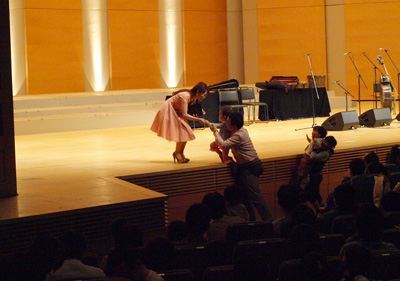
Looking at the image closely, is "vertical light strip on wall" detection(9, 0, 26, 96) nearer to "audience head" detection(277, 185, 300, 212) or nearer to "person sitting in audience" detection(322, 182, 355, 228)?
"audience head" detection(277, 185, 300, 212)

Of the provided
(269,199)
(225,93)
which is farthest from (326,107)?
(269,199)

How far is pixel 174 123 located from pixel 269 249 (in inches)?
127

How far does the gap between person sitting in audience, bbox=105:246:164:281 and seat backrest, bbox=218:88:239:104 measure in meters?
7.56

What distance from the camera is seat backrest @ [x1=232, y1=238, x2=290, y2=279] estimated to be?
3320 mm

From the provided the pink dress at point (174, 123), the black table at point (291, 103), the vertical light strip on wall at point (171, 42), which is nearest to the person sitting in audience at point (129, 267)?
the pink dress at point (174, 123)

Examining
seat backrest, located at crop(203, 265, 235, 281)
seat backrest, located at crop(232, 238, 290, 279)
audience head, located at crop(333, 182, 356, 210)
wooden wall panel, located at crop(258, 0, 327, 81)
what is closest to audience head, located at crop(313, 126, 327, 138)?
audience head, located at crop(333, 182, 356, 210)

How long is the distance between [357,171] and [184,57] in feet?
32.4

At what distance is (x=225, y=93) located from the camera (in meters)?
10.7

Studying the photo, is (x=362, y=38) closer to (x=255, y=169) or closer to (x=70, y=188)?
(x=255, y=169)

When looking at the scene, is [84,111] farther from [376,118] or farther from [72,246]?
[72,246]

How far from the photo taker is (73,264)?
10.7 feet

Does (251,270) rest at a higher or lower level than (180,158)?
lower

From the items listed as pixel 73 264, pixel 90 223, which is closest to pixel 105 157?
pixel 90 223

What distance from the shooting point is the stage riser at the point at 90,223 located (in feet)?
14.6
